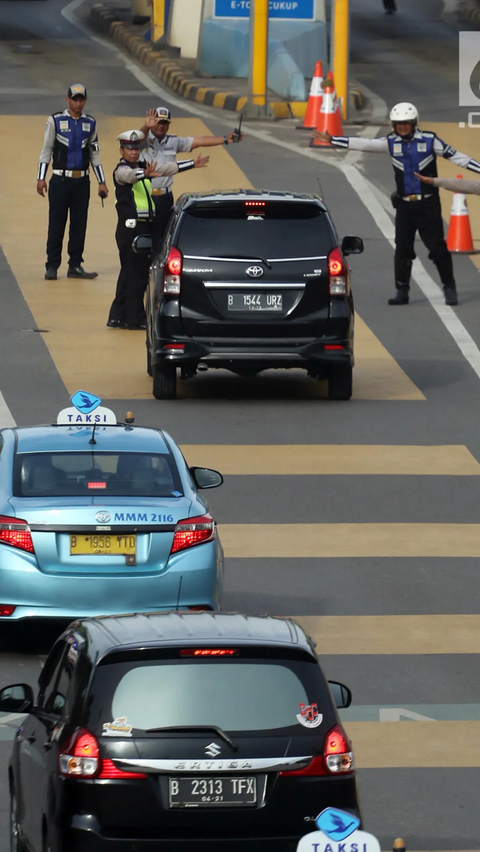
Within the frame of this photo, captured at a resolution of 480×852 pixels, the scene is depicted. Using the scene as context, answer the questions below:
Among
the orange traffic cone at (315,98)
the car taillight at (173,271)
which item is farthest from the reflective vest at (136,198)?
the orange traffic cone at (315,98)

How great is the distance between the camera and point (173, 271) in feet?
54.9

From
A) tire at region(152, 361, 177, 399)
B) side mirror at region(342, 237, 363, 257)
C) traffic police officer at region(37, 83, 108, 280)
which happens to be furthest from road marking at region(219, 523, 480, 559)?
traffic police officer at region(37, 83, 108, 280)

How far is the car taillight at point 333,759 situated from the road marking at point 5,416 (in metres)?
10.1

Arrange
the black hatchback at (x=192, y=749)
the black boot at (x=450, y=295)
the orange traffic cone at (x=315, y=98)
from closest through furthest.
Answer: the black hatchback at (x=192, y=749)
the black boot at (x=450, y=295)
the orange traffic cone at (x=315, y=98)

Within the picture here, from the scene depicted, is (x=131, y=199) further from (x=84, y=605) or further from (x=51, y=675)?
(x=51, y=675)

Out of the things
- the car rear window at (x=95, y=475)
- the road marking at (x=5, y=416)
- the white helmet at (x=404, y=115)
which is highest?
the white helmet at (x=404, y=115)

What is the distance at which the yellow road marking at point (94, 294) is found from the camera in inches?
722

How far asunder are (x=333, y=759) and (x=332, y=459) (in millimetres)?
9384

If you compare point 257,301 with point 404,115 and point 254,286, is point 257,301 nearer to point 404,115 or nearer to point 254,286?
point 254,286

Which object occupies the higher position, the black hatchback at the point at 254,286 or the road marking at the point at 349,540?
the black hatchback at the point at 254,286

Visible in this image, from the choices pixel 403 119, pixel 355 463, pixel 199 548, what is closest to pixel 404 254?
pixel 403 119

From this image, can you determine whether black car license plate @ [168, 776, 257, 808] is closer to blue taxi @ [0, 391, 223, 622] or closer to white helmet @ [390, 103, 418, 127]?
blue taxi @ [0, 391, 223, 622]

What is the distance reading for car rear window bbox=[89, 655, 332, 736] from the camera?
5.93 meters

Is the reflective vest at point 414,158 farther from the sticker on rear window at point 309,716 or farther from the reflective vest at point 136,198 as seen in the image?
the sticker on rear window at point 309,716
